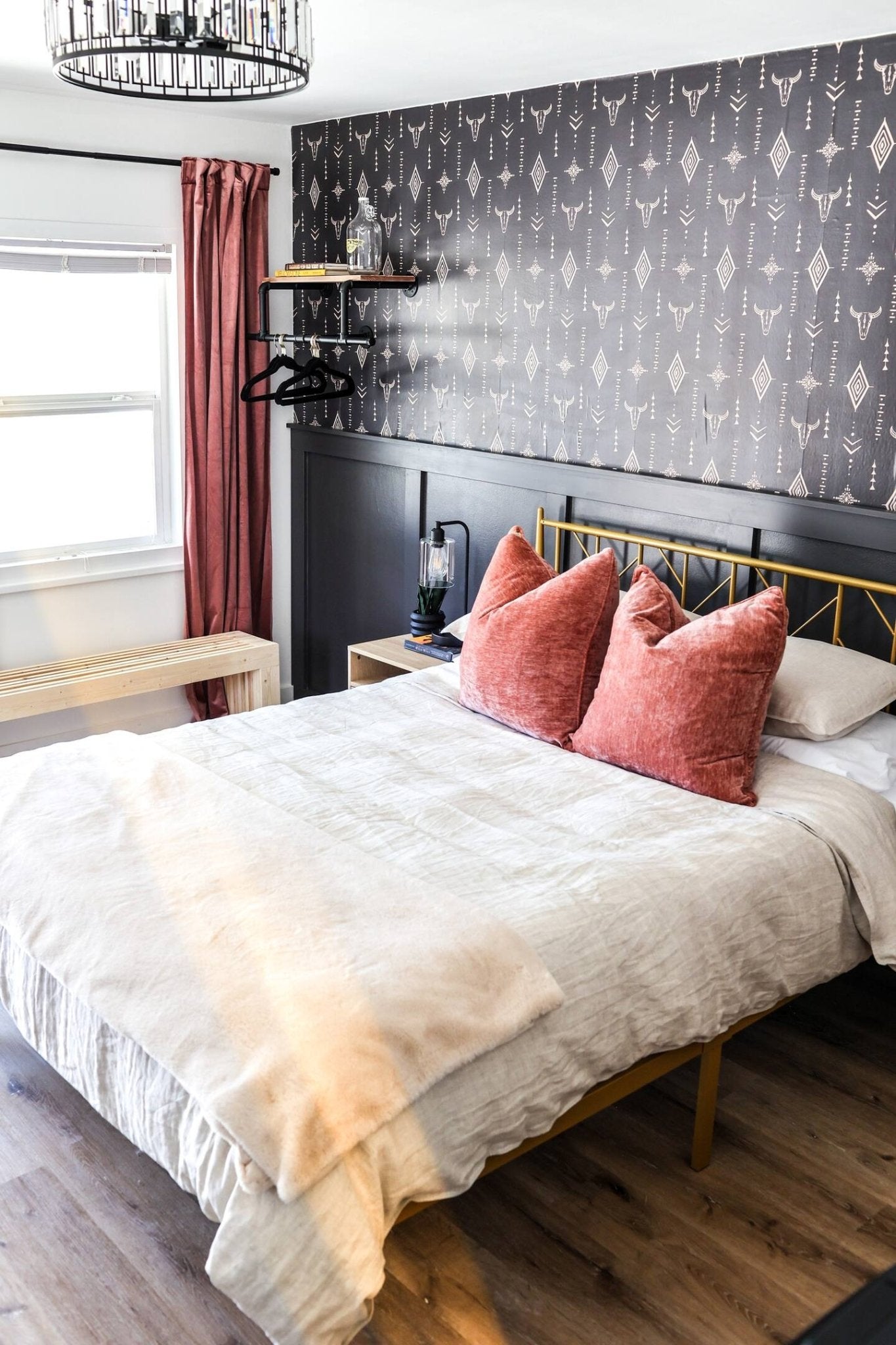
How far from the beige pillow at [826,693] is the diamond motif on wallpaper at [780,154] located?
126cm

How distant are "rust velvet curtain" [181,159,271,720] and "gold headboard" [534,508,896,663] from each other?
1396 mm

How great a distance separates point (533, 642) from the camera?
3189 mm

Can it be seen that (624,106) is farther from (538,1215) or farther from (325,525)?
(538,1215)

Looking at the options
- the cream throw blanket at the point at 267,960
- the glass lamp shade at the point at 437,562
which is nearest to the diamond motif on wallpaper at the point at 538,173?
the glass lamp shade at the point at 437,562

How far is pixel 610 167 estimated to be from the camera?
360cm

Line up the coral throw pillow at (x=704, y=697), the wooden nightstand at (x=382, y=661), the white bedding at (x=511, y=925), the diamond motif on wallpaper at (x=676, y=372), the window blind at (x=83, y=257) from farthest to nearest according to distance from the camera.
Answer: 1. the window blind at (x=83, y=257)
2. the wooden nightstand at (x=382, y=661)
3. the diamond motif on wallpaper at (x=676, y=372)
4. the coral throw pillow at (x=704, y=697)
5. the white bedding at (x=511, y=925)

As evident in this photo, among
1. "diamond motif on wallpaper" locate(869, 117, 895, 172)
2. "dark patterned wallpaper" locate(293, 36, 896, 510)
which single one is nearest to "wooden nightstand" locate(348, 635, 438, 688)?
"dark patterned wallpaper" locate(293, 36, 896, 510)

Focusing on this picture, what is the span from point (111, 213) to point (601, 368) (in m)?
1.88

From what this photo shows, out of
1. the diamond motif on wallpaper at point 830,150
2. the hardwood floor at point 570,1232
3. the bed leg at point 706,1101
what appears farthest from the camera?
the diamond motif on wallpaper at point 830,150

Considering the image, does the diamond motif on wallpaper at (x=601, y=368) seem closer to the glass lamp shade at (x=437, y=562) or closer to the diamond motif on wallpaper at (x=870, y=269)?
the glass lamp shade at (x=437, y=562)

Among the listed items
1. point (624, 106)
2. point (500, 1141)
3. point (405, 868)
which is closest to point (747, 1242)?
point (500, 1141)

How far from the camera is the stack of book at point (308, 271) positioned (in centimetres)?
412

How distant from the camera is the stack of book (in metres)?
4.12

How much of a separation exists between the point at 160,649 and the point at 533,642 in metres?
1.90
